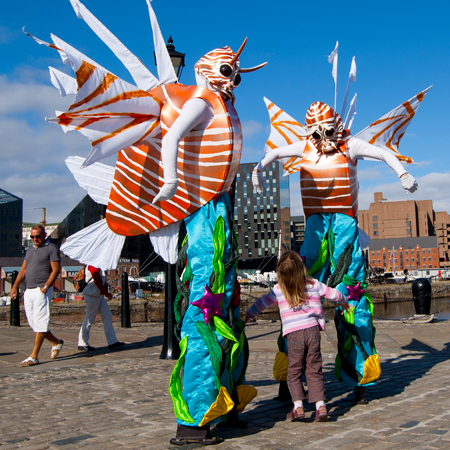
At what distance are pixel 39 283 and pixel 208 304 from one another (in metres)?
3.94

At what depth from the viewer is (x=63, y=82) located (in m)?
3.13

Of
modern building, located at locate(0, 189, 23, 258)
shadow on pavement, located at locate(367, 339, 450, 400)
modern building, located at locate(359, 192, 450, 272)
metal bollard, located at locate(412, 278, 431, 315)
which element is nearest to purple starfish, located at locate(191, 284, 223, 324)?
shadow on pavement, located at locate(367, 339, 450, 400)

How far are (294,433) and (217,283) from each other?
1.08 meters

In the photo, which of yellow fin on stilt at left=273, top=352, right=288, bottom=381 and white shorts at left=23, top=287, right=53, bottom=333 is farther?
white shorts at left=23, top=287, right=53, bottom=333

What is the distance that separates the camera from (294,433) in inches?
124

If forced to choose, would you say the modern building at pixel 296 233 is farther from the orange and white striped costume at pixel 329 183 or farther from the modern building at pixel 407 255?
the orange and white striped costume at pixel 329 183

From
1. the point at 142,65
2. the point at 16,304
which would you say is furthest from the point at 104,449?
the point at 16,304

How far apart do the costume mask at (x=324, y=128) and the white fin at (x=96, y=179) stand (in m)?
1.90

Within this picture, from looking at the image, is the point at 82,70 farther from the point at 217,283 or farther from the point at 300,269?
the point at 300,269

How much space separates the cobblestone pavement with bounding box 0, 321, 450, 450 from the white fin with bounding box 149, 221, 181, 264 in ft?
3.89

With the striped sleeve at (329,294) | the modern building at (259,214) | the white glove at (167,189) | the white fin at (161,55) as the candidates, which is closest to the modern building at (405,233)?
the modern building at (259,214)

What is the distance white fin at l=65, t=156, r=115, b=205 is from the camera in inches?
155

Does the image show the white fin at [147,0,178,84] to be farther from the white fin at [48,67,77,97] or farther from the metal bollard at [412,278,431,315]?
the metal bollard at [412,278,431,315]

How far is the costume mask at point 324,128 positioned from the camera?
4.57 m
